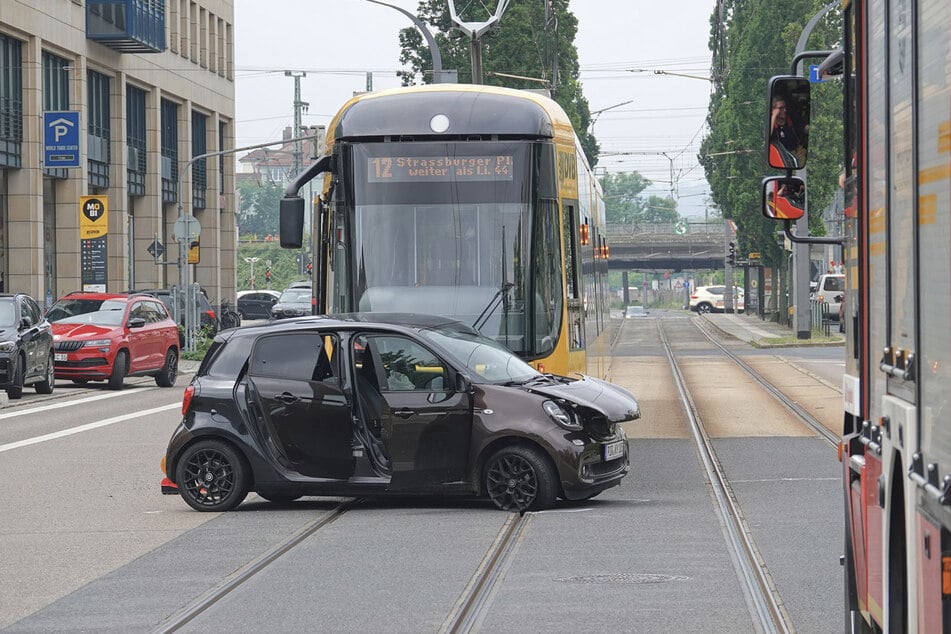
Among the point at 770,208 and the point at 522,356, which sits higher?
the point at 770,208

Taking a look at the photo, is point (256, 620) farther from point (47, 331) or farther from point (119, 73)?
point (119, 73)

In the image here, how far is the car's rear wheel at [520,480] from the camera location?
12.3 m

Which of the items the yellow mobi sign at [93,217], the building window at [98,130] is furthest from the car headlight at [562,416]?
the building window at [98,130]

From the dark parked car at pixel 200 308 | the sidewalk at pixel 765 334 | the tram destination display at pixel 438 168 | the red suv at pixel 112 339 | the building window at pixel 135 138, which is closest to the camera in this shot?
the tram destination display at pixel 438 168

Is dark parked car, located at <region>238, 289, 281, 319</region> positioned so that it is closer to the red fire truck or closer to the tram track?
the tram track

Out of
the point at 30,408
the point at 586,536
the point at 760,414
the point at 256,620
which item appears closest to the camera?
the point at 256,620

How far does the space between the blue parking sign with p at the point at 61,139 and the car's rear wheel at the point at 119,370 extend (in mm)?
15108

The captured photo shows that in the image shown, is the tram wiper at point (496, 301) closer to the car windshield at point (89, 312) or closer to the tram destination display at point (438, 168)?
the tram destination display at point (438, 168)

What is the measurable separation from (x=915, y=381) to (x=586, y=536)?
21.4ft

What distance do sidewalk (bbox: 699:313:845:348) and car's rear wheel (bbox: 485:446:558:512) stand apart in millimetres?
34111

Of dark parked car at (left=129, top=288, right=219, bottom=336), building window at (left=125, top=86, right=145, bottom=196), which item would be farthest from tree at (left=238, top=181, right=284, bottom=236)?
dark parked car at (left=129, top=288, right=219, bottom=336)

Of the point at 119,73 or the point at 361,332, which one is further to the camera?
the point at 119,73

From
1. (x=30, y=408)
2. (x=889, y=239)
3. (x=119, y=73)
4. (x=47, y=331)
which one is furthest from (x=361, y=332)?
(x=119, y=73)

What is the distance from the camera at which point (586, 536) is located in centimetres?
1092
